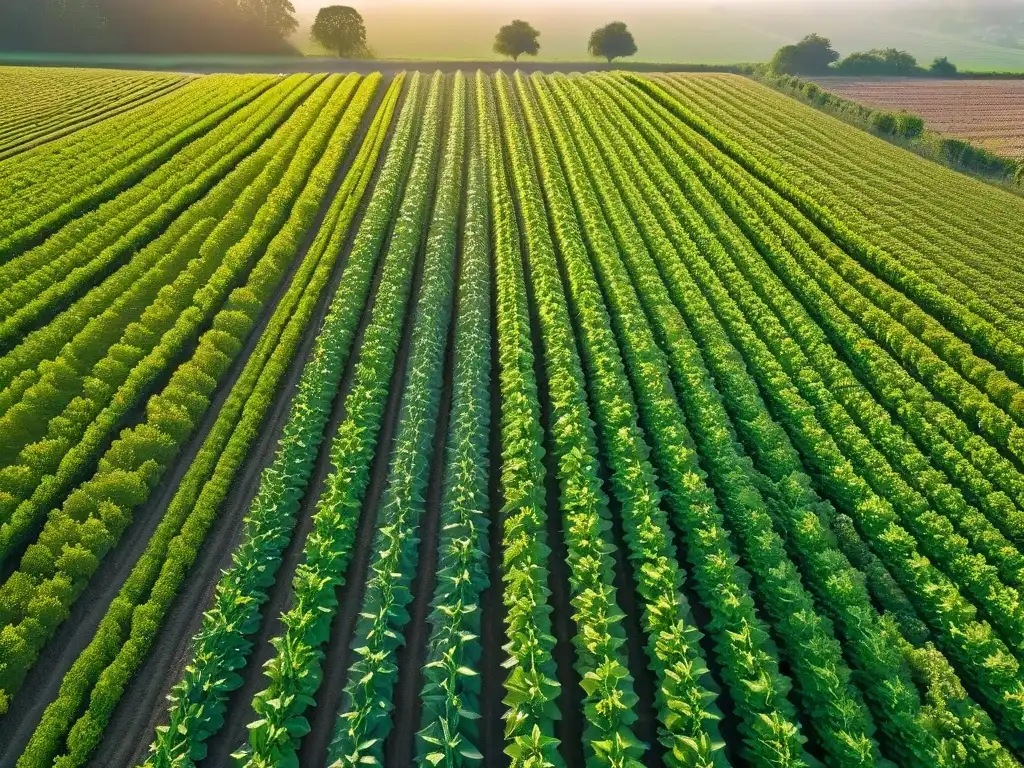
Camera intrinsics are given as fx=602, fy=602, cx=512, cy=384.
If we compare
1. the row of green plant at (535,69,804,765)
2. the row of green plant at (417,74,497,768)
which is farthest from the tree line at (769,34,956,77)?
the row of green plant at (417,74,497,768)

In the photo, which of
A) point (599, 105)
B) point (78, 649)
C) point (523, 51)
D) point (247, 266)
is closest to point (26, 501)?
point (78, 649)

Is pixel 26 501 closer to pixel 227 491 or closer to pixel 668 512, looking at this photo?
pixel 227 491

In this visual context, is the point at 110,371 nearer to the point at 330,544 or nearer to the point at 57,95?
the point at 330,544

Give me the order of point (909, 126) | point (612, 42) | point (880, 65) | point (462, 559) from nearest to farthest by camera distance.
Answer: point (462, 559)
point (909, 126)
point (880, 65)
point (612, 42)

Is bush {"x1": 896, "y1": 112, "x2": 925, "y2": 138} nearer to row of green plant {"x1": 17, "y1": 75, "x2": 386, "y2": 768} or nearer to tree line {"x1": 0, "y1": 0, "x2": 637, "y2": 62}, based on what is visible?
row of green plant {"x1": 17, "y1": 75, "x2": 386, "y2": 768}

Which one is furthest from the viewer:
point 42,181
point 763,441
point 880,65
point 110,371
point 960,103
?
point 880,65

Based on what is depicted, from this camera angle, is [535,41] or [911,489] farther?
[535,41]

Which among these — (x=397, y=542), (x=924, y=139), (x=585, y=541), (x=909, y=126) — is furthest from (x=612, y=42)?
(x=397, y=542)
